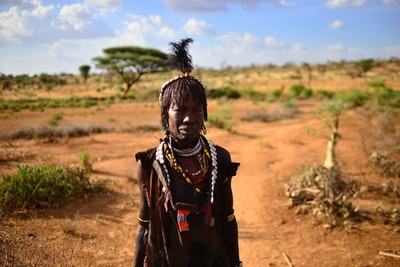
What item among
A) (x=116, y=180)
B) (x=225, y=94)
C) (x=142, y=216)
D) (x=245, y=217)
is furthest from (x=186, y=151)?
(x=225, y=94)

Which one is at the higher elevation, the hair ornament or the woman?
the hair ornament

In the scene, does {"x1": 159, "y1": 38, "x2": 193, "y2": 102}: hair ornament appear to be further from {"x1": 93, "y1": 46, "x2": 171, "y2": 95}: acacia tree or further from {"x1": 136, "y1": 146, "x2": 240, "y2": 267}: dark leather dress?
{"x1": 93, "y1": 46, "x2": 171, "y2": 95}: acacia tree

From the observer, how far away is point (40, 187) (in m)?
4.75

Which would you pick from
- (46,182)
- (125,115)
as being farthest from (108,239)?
(125,115)

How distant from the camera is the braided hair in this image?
170cm

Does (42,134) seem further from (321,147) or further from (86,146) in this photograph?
(321,147)

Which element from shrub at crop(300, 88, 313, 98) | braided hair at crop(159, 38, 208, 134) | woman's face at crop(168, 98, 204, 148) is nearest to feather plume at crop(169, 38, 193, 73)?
braided hair at crop(159, 38, 208, 134)

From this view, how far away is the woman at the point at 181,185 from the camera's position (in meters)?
1.70

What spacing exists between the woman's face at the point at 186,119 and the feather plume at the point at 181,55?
0.30 meters

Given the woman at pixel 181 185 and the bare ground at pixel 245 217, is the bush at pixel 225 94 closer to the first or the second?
the bare ground at pixel 245 217

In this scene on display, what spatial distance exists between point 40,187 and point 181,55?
390 centimetres

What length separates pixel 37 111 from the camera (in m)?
14.4

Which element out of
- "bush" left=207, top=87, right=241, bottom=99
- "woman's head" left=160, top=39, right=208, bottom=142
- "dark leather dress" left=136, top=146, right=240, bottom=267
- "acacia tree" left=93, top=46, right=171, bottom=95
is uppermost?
→ "acacia tree" left=93, top=46, right=171, bottom=95

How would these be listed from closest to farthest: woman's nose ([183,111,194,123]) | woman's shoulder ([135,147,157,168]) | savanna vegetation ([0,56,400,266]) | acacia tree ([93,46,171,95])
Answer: woman's nose ([183,111,194,123]) → woman's shoulder ([135,147,157,168]) → savanna vegetation ([0,56,400,266]) → acacia tree ([93,46,171,95])
